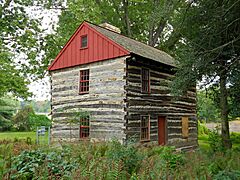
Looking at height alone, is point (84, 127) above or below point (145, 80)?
below

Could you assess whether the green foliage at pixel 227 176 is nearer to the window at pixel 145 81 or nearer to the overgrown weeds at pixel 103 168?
the overgrown weeds at pixel 103 168

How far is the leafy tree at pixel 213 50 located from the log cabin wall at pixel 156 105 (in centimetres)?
424

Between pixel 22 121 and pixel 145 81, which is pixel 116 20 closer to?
pixel 145 81

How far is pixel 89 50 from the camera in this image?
15852 mm

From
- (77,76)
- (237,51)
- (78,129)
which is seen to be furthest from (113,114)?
(237,51)

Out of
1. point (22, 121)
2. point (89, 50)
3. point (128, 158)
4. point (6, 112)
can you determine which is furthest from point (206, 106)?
point (128, 158)

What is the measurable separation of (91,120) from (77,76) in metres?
3.02

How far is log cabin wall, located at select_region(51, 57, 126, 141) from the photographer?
46.2 feet

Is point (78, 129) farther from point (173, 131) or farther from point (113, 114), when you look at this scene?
point (173, 131)

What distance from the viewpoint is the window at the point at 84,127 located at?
15.4m

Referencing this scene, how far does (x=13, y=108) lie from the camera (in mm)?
40812

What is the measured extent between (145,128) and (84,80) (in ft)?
15.1

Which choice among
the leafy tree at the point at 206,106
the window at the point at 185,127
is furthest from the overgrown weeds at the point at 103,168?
the window at the point at 185,127

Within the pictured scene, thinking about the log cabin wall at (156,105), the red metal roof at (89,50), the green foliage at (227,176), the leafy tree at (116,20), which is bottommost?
the green foliage at (227,176)
